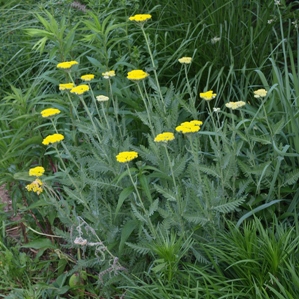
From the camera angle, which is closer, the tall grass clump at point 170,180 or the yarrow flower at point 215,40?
the tall grass clump at point 170,180

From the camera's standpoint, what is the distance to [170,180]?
2713 mm

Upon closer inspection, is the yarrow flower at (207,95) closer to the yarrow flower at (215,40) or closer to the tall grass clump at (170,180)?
the tall grass clump at (170,180)

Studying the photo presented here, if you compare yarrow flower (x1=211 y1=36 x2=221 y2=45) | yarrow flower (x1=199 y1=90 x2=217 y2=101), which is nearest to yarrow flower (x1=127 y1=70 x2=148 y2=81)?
yarrow flower (x1=199 y1=90 x2=217 y2=101)

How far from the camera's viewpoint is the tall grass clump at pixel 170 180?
2361 millimetres

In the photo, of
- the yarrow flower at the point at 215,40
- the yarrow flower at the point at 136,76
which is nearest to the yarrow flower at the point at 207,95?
the yarrow flower at the point at 136,76

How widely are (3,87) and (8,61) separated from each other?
0.21m

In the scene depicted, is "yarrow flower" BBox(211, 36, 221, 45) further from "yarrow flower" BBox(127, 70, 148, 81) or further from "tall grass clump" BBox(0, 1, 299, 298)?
"yarrow flower" BBox(127, 70, 148, 81)

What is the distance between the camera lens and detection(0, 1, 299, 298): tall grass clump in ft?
7.75

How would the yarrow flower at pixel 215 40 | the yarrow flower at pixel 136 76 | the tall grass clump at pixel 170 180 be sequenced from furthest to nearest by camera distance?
the yarrow flower at pixel 215 40, the yarrow flower at pixel 136 76, the tall grass clump at pixel 170 180

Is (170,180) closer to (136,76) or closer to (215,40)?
(136,76)

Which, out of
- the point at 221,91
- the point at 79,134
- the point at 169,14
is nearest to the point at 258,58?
the point at 221,91

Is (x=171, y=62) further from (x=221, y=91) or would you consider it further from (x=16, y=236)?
(x=16, y=236)

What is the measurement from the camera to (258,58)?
386cm

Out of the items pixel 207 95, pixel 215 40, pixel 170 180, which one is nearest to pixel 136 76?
pixel 207 95
